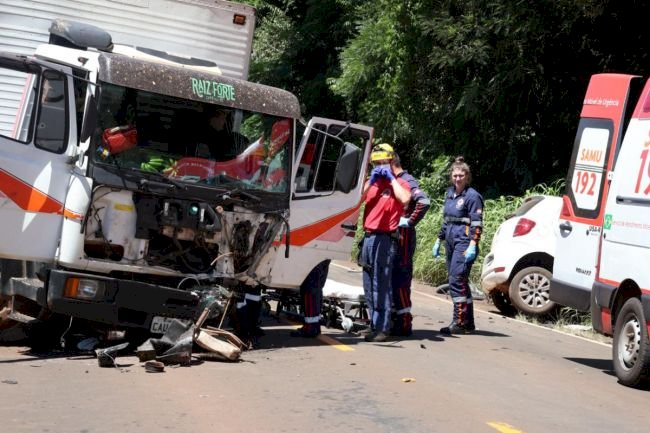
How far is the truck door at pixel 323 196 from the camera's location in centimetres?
1145

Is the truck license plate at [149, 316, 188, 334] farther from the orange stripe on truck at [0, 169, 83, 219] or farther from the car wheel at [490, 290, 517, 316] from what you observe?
the car wheel at [490, 290, 517, 316]

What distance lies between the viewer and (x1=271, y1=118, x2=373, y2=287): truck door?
11.4 meters

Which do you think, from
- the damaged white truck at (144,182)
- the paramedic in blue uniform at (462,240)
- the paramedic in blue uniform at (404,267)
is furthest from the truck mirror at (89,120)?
the paramedic in blue uniform at (462,240)

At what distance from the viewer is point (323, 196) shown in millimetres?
11750

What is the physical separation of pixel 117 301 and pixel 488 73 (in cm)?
1428

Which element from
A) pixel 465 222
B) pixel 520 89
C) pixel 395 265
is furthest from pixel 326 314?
pixel 520 89

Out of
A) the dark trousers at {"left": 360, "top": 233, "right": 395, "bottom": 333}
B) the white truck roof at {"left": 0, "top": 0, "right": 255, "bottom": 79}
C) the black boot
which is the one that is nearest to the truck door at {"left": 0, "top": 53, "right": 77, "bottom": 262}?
the white truck roof at {"left": 0, "top": 0, "right": 255, "bottom": 79}

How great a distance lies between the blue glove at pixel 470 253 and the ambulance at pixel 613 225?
964 mm

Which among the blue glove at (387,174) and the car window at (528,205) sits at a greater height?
the blue glove at (387,174)

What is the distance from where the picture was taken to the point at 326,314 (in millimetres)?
13375

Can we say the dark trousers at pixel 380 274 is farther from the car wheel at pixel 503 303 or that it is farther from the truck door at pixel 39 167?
the car wheel at pixel 503 303

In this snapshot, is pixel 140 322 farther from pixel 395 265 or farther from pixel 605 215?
pixel 605 215

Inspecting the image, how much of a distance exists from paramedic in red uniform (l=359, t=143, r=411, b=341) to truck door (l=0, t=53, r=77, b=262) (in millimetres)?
3566

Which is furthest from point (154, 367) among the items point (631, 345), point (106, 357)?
point (631, 345)
